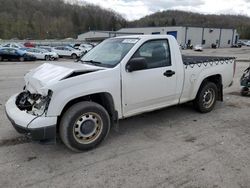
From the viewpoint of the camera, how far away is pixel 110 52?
493 centimetres

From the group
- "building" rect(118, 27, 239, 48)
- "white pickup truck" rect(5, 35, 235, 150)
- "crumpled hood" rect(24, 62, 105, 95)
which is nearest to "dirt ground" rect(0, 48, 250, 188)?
"white pickup truck" rect(5, 35, 235, 150)

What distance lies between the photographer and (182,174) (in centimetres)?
355

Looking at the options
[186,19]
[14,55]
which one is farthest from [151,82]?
[186,19]

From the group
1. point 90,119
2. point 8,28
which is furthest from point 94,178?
point 8,28

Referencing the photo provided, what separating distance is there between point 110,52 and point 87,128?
1561 mm

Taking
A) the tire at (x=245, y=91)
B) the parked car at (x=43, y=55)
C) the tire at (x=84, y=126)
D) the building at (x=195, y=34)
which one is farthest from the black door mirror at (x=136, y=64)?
the building at (x=195, y=34)

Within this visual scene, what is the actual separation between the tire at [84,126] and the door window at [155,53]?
123 centimetres

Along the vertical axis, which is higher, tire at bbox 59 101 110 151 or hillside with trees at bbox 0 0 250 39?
hillside with trees at bbox 0 0 250 39

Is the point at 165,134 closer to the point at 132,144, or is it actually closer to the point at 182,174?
the point at 132,144

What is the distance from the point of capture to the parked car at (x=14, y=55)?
25.8 m

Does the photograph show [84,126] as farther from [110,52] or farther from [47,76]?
[110,52]

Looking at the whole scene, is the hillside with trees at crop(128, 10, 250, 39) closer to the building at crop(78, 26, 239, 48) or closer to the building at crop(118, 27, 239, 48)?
the building at crop(78, 26, 239, 48)

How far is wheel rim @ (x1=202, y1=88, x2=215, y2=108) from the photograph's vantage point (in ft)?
20.1

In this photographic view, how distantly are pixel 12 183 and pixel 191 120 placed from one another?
12.4 ft
